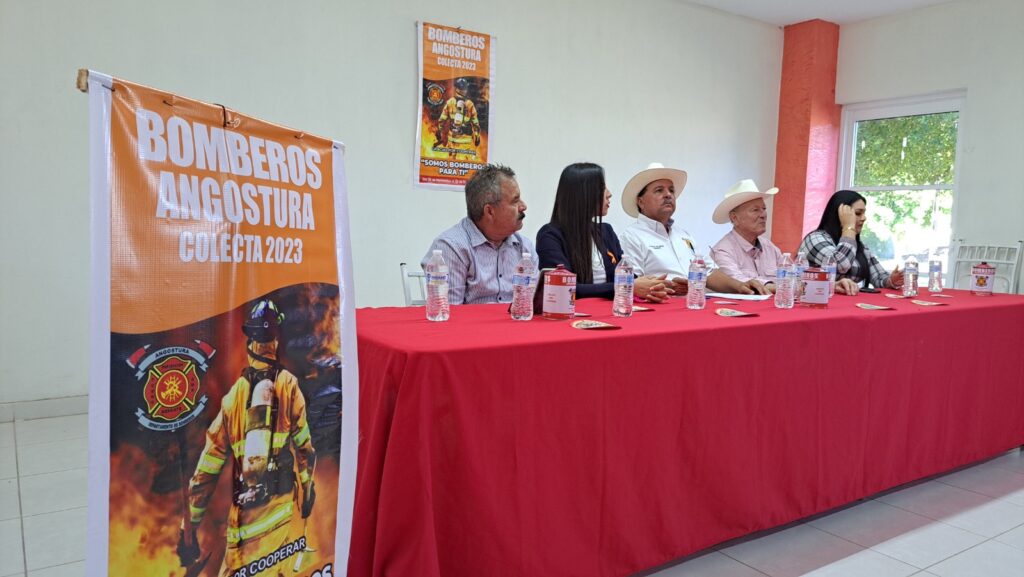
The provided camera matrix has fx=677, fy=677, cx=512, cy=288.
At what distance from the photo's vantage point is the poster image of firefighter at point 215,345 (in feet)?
3.01

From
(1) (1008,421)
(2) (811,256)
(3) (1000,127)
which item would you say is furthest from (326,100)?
(3) (1000,127)

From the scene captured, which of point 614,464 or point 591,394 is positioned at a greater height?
point 591,394

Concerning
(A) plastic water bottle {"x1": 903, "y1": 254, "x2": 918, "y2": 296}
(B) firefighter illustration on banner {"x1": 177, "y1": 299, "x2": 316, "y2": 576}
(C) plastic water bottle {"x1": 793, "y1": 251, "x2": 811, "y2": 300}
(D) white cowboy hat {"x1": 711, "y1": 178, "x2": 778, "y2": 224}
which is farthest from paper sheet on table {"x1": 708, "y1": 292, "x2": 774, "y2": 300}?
(B) firefighter illustration on banner {"x1": 177, "y1": 299, "x2": 316, "y2": 576}

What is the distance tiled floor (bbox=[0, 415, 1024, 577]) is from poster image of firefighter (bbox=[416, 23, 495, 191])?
2.43 metres

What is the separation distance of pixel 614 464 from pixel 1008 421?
226 cm

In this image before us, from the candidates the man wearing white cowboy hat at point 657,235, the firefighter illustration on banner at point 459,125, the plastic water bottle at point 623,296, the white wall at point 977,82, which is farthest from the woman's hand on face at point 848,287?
the white wall at point 977,82

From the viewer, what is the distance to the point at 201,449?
1.01 m

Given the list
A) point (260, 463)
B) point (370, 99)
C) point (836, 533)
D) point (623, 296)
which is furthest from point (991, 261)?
point (260, 463)

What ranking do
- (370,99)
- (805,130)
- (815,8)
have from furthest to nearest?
(805,130) < (815,8) < (370,99)

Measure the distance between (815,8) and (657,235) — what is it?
140 inches

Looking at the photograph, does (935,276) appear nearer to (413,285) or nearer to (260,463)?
(413,285)

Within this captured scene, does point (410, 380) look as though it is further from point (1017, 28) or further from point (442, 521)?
point (1017, 28)

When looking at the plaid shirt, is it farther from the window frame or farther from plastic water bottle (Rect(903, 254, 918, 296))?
the window frame

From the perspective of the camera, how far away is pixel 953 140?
534 cm
